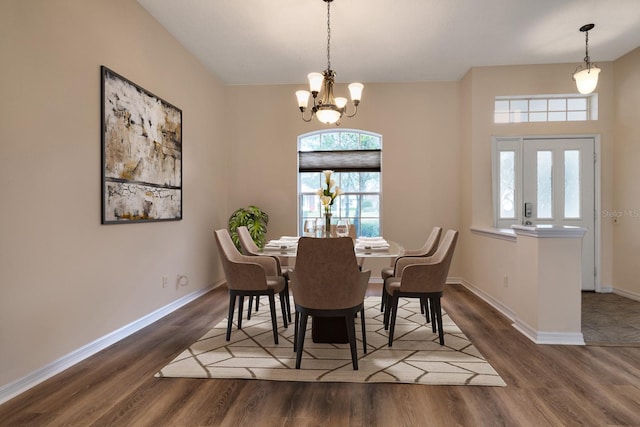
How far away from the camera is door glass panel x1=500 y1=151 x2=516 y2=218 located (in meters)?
4.91

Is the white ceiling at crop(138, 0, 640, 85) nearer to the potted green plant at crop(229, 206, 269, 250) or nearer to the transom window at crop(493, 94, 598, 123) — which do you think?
the transom window at crop(493, 94, 598, 123)

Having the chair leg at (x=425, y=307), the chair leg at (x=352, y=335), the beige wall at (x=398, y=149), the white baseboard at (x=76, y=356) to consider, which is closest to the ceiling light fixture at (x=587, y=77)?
the beige wall at (x=398, y=149)

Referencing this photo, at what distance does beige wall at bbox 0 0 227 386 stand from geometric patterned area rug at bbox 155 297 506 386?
2.62 ft

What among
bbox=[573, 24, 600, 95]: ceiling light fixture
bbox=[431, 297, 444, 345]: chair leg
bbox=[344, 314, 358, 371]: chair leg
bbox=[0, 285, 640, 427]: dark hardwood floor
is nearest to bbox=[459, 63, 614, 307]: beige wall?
bbox=[573, 24, 600, 95]: ceiling light fixture

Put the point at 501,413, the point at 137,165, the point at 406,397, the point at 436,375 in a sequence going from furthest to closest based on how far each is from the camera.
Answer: the point at 137,165 < the point at 436,375 < the point at 406,397 < the point at 501,413

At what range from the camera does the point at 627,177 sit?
453cm

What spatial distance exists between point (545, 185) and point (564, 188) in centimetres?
24

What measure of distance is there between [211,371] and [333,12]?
3362 mm

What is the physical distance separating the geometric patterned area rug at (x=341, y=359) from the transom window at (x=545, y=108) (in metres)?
3.27

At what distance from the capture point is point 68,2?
8.35 feet

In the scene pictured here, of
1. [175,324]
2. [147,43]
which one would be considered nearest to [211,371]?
[175,324]

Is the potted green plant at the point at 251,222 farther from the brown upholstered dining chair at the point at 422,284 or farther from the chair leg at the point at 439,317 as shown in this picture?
the chair leg at the point at 439,317

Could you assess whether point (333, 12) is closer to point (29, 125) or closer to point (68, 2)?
point (68, 2)

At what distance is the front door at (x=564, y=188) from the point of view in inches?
190
